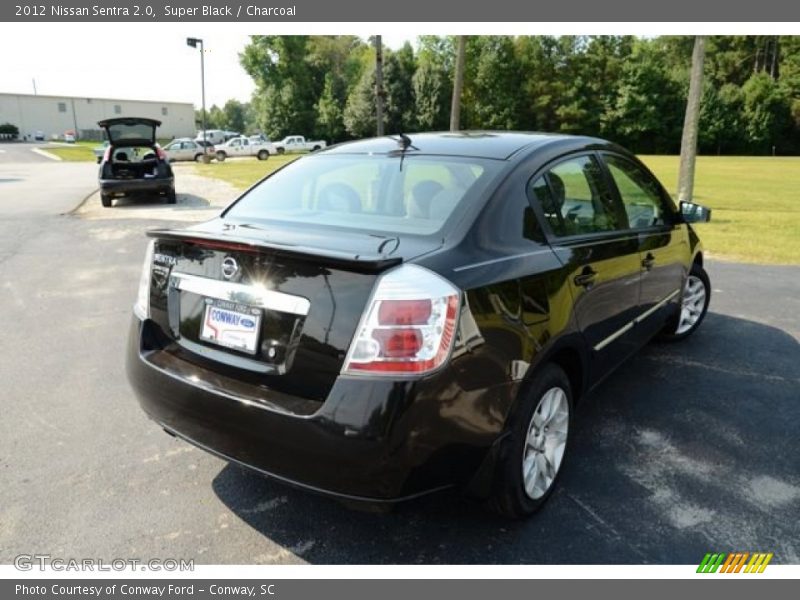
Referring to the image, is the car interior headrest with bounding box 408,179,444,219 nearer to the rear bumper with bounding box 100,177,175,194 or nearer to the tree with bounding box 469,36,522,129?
the rear bumper with bounding box 100,177,175,194

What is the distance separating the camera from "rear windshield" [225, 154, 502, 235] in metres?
2.77

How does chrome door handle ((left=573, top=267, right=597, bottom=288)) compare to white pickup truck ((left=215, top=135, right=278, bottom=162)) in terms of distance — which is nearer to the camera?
chrome door handle ((left=573, top=267, right=597, bottom=288))

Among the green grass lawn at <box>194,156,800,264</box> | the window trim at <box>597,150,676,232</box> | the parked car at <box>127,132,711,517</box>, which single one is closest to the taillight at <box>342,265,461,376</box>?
the parked car at <box>127,132,711,517</box>

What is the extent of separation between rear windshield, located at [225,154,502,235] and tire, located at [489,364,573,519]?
2.78ft

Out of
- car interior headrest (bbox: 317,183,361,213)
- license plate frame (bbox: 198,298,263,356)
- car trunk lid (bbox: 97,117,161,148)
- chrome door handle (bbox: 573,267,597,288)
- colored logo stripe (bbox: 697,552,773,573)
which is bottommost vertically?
colored logo stripe (bbox: 697,552,773,573)

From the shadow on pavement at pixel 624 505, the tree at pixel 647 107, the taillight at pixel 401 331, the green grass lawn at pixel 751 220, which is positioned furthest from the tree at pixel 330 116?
the taillight at pixel 401 331

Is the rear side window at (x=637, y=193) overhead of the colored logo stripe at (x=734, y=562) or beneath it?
overhead

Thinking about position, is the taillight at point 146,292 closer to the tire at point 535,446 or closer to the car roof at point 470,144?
the car roof at point 470,144

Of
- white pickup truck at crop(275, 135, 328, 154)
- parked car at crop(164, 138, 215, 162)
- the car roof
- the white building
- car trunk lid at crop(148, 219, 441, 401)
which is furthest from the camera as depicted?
the white building

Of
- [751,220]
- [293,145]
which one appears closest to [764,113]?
[293,145]

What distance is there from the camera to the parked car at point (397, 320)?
213cm

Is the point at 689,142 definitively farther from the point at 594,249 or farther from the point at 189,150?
the point at 189,150

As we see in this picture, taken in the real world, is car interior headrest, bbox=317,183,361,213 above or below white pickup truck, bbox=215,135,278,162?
below

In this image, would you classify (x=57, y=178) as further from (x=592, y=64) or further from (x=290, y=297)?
(x=592, y=64)
